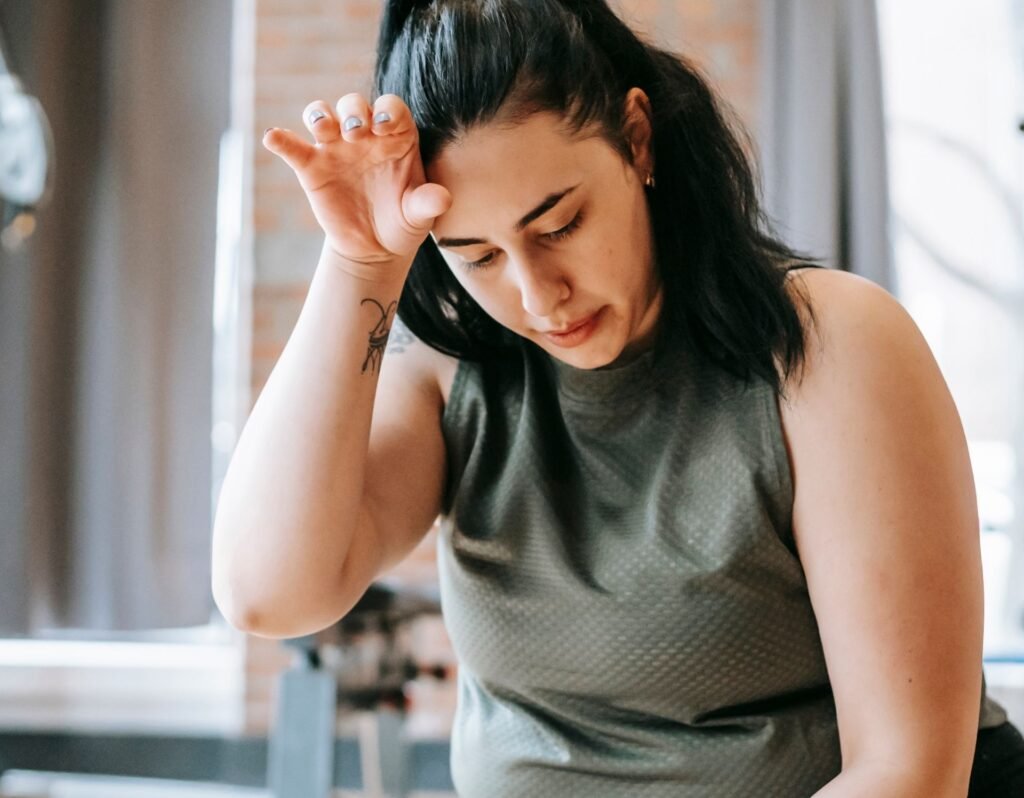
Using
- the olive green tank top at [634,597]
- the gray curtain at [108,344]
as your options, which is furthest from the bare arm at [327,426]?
the gray curtain at [108,344]

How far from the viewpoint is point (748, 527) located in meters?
0.88

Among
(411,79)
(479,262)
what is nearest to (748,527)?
(479,262)

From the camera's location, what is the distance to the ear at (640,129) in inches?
37.2

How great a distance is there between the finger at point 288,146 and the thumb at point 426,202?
0.09m

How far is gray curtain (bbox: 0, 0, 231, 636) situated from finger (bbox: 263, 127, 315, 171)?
229 centimetres

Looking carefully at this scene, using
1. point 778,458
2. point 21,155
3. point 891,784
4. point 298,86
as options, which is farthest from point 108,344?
point 891,784

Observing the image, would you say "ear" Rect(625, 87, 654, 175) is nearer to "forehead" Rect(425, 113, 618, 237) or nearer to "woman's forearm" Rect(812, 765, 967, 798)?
"forehead" Rect(425, 113, 618, 237)

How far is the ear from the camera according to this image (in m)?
0.94

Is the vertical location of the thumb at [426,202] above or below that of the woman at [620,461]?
above

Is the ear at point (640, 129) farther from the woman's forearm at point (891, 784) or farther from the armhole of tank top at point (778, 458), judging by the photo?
the woman's forearm at point (891, 784)

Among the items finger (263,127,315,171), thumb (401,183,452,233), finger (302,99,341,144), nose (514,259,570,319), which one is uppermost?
finger (302,99,341,144)

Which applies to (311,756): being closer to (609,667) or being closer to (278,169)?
(609,667)

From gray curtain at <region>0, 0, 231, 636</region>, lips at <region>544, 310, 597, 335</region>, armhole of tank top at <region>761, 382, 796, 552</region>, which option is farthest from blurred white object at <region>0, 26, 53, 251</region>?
armhole of tank top at <region>761, 382, 796, 552</region>

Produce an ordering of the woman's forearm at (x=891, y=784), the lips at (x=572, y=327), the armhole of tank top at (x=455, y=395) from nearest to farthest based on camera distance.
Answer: the woman's forearm at (x=891, y=784), the lips at (x=572, y=327), the armhole of tank top at (x=455, y=395)
